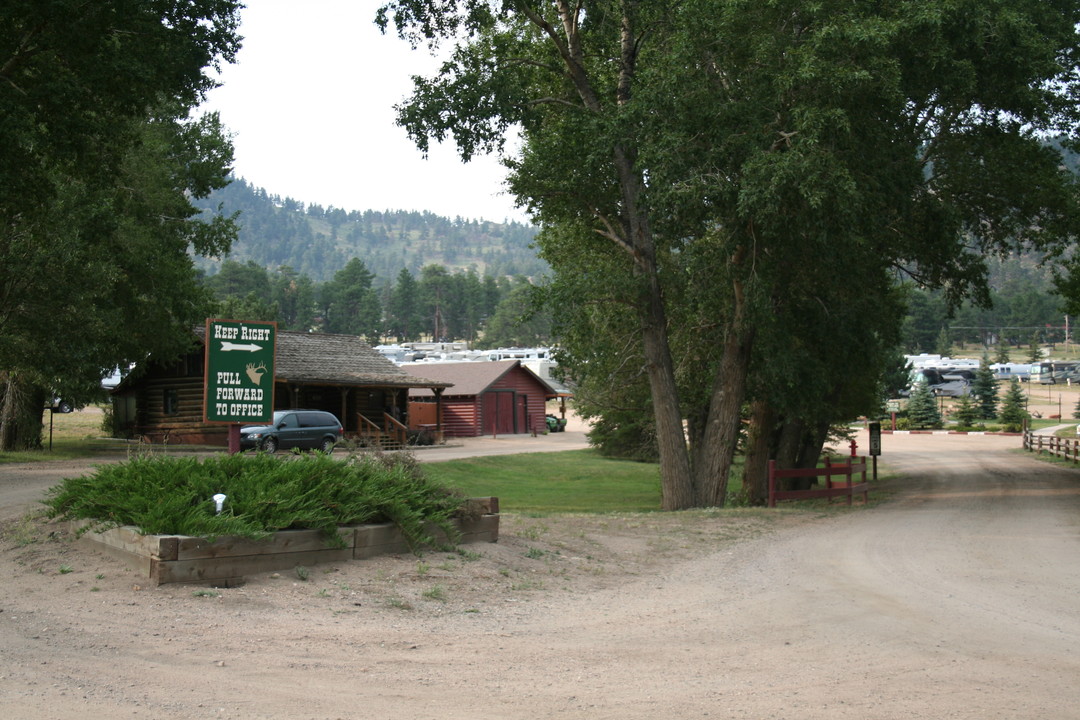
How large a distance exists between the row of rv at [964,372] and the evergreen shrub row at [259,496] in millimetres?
83188

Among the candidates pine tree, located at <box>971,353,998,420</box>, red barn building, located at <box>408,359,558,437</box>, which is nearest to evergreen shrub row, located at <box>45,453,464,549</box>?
red barn building, located at <box>408,359,558,437</box>

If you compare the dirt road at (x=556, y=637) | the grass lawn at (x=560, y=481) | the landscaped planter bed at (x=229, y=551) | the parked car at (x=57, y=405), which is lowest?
the grass lawn at (x=560, y=481)

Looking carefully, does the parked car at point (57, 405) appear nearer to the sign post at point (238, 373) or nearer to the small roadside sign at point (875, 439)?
the sign post at point (238, 373)

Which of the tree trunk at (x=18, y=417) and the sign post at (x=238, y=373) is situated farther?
the tree trunk at (x=18, y=417)

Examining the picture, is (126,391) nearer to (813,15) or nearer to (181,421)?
(181,421)

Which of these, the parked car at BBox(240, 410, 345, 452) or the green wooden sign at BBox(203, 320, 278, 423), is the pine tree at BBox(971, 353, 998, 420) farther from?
the green wooden sign at BBox(203, 320, 278, 423)

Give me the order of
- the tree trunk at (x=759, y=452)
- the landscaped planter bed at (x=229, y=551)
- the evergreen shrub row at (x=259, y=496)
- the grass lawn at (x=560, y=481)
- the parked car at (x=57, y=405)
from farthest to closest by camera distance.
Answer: the parked car at (x=57, y=405), the grass lawn at (x=560, y=481), the tree trunk at (x=759, y=452), the evergreen shrub row at (x=259, y=496), the landscaped planter bed at (x=229, y=551)

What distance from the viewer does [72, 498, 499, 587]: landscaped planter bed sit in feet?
26.8

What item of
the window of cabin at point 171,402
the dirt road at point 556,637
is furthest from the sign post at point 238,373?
the window of cabin at point 171,402

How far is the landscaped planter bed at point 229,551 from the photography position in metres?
8.17

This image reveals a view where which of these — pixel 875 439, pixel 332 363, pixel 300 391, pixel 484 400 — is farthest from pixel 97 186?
pixel 484 400

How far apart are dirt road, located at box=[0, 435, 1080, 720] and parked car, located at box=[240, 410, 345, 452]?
20.3m

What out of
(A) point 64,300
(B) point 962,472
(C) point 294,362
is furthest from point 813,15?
(C) point 294,362

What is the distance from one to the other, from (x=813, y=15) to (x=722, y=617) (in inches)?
487
